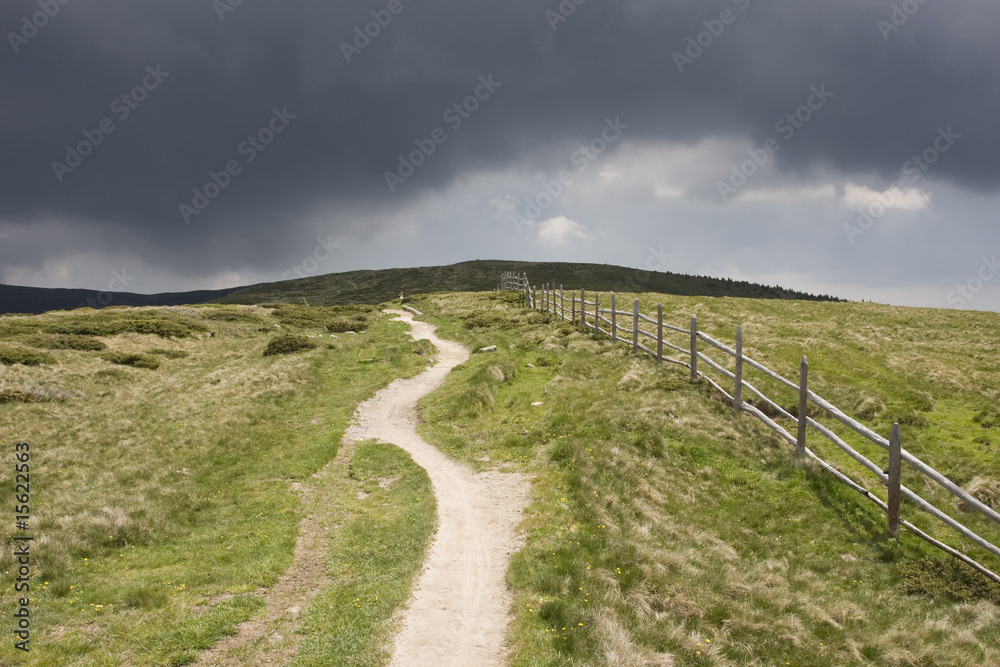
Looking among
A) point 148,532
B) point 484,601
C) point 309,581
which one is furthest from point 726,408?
point 148,532

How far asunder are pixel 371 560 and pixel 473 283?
88.0 m

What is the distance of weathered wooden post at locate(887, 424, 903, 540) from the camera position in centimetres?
1054

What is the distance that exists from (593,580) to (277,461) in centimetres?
1017

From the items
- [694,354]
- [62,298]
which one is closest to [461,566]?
[694,354]

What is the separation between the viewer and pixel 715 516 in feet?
38.9

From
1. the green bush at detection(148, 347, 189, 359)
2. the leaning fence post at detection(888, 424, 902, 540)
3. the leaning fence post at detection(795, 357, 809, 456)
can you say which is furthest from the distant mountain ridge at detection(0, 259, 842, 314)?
the leaning fence post at detection(888, 424, 902, 540)

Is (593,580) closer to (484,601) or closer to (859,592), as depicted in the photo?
(484,601)

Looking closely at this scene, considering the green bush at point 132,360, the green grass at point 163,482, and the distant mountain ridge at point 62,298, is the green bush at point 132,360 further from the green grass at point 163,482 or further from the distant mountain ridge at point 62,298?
the distant mountain ridge at point 62,298

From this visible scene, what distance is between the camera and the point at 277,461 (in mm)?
14875

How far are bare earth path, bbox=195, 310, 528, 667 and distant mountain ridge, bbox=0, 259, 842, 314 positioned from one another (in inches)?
2736

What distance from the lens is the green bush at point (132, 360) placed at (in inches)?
1046

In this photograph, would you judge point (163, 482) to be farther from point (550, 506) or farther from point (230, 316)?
point (230, 316)

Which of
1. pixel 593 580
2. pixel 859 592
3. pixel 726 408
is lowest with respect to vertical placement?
pixel 859 592

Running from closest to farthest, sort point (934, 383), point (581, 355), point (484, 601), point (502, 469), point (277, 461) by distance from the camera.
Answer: point (484, 601) < point (502, 469) < point (277, 461) < point (934, 383) < point (581, 355)
